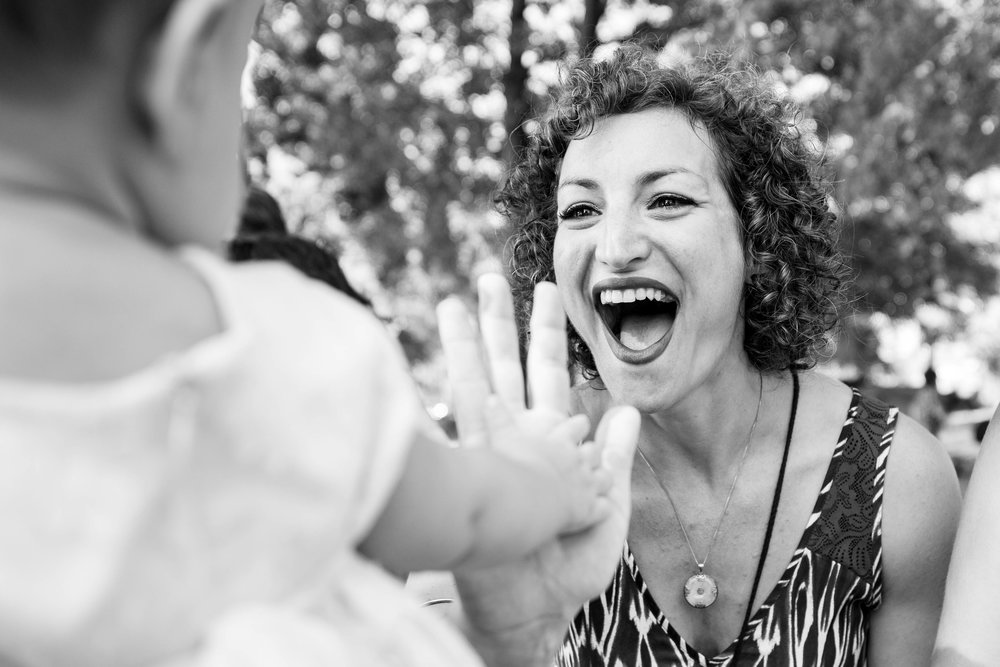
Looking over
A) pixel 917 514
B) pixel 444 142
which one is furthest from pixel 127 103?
pixel 444 142

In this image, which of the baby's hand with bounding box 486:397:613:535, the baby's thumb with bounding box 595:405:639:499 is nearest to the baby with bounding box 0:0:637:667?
the baby's hand with bounding box 486:397:613:535

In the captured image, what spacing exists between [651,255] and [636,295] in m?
0.11

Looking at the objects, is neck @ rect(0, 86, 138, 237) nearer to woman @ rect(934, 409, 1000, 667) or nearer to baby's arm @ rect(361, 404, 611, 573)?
baby's arm @ rect(361, 404, 611, 573)

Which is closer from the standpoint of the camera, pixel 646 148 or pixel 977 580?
pixel 977 580

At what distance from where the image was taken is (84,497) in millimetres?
888

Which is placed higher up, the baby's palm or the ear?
the ear

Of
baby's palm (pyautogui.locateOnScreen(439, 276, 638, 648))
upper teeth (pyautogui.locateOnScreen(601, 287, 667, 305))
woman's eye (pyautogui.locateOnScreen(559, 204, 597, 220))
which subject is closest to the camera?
baby's palm (pyautogui.locateOnScreen(439, 276, 638, 648))

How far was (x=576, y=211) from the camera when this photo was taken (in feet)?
8.65

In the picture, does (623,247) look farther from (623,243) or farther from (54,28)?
(54,28)

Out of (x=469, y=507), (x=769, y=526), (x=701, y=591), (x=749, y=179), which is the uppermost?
(x=749, y=179)

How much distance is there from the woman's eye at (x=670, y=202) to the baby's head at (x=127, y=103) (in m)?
1.60

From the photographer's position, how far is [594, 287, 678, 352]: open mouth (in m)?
2.52

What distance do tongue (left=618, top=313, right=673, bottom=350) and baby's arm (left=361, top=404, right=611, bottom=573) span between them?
1308 millimetres

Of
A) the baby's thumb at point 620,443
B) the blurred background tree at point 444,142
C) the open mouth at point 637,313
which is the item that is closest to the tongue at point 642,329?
the open mouth at point 637,313
